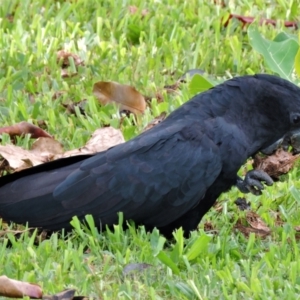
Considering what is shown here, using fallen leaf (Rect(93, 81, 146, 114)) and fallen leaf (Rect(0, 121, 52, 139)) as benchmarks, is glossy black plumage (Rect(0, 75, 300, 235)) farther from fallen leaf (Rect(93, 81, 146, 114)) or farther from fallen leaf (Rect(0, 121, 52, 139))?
fallen leaf (Rect(93, 81, 146, 114))

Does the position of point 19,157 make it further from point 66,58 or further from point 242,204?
point 66,58

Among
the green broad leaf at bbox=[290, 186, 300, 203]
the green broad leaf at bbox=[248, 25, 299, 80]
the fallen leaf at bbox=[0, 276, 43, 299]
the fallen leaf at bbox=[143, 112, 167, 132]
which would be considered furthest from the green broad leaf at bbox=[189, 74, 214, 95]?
the fallen leaf at bbox=[0, 276, 43, 299]

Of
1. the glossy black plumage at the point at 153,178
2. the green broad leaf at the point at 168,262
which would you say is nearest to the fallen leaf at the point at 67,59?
the glossy black plumage at the point at 153,178

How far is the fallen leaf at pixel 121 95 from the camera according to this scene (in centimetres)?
616

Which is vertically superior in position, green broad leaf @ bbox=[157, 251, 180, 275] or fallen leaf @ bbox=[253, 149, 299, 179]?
fallen leaf @ bbox=[253, 149, 299, 179]

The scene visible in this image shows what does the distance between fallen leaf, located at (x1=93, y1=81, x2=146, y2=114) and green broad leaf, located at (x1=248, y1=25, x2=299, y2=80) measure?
0.89 metres

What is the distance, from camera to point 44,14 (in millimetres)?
7453

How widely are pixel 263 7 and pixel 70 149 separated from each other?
2948mm

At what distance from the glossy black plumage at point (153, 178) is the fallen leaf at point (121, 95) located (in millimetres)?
1469

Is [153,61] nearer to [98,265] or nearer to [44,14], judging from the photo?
[44,14]

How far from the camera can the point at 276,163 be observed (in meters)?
5.20

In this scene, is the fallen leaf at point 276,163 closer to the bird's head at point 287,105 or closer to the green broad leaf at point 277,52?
the bird's head at point 287,105

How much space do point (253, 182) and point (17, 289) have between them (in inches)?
64.4

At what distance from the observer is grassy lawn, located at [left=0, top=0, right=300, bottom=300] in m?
3.96
